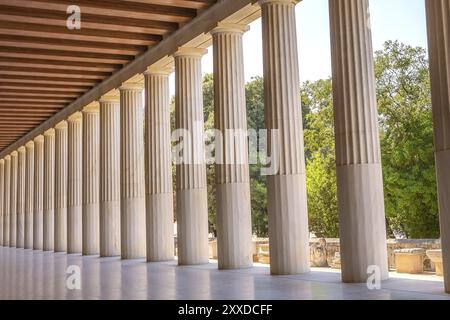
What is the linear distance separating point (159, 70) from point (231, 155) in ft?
51.1

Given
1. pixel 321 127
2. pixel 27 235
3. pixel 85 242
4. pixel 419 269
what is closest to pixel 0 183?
pixel 27 235

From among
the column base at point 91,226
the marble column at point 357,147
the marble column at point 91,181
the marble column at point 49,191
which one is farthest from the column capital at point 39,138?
the marble column at point 357,147

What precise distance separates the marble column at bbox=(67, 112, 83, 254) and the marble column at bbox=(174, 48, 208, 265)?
28.7 metres

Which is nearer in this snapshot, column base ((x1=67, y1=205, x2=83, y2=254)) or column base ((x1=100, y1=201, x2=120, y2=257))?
column base ((x1=100, y1=201, x2=120, y2=257))

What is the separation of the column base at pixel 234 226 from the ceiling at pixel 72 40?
14.1 meters

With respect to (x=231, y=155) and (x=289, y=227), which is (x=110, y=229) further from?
(x=289, y=227)

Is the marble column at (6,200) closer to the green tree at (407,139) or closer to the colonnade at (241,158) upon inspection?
the colonnade at (241,158)

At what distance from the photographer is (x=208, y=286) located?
30.2m

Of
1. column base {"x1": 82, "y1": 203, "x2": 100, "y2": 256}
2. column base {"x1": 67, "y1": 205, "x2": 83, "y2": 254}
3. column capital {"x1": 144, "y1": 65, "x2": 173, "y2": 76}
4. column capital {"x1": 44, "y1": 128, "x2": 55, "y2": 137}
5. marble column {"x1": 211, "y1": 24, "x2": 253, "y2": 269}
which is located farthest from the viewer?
column capital {"x1": 44, "y1": 128, "x2": 55, "y2": 137}

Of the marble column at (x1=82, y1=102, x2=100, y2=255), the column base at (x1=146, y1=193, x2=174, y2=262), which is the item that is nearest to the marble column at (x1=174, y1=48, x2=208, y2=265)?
the column base at (x1=146, y1=193, x2=174, y2=262)

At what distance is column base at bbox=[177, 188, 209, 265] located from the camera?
46.3 m

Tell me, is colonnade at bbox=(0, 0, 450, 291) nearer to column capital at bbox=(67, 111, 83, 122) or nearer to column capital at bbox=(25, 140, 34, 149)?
column capital at bbox=(67, 111, 83, 122)
